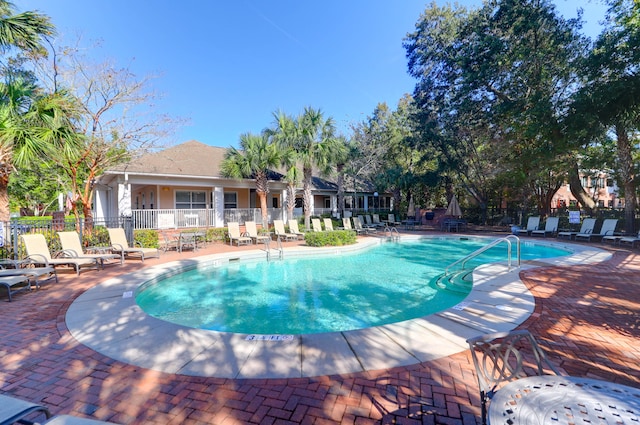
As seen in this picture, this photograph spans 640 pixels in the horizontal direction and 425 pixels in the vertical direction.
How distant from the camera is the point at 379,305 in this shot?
6922 millimetres

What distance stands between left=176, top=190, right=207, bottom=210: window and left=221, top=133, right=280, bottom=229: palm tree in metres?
3.59

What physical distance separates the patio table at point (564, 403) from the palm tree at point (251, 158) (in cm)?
1606

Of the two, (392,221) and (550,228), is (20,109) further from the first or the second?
(550,228)

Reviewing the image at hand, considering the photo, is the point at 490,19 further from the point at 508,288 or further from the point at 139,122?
the point at 139,122

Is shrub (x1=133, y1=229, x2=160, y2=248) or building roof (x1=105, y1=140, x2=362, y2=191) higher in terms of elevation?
building roof (x1=105, y1=140, x2=362, y2=191)

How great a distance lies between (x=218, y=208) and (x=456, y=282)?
46.1 ft

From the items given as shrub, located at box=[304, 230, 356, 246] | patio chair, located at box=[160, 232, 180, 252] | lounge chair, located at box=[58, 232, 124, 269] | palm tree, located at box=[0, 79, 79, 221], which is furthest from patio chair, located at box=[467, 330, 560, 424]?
patio chair, located at box=[160, 232, 180, 252]

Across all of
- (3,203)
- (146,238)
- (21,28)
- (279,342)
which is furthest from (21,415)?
(146,238)

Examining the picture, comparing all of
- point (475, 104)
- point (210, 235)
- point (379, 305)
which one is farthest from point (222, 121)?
point (379, 305)

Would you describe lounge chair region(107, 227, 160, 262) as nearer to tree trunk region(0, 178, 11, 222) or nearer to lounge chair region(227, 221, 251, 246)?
tree trunk region(0, 178, 11, 222)

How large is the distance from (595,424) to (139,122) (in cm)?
1613

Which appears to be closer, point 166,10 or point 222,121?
point 166,10

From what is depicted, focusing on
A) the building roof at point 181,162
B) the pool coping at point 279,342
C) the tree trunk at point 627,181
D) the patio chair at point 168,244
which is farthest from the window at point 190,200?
the tree trunk at point 627,181

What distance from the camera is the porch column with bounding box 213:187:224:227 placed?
699 inches
